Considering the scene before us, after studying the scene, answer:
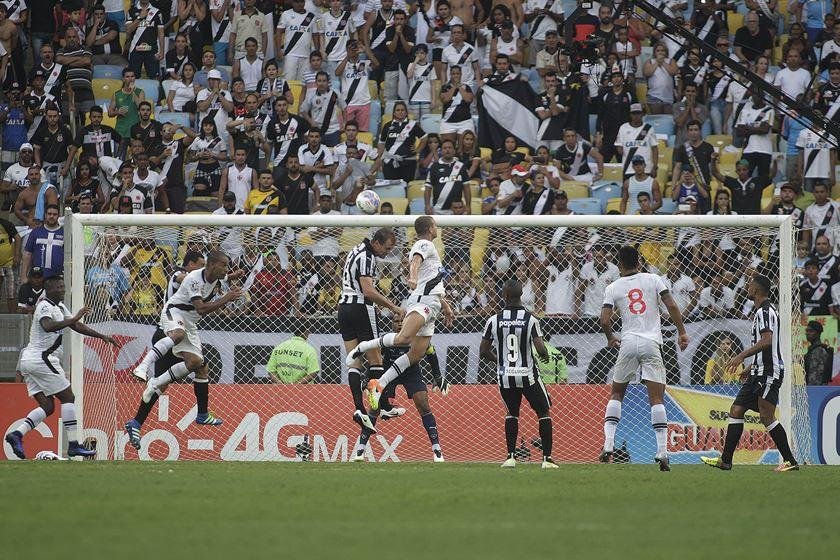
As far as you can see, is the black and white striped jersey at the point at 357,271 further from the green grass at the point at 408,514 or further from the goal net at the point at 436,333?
the green grass at the point at 408,514

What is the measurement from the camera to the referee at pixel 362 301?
14523mm

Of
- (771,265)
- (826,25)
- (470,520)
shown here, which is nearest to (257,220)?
(771,265)

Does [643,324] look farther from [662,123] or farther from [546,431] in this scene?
[662,123]

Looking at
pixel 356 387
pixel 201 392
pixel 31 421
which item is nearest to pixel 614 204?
pixel 356 387

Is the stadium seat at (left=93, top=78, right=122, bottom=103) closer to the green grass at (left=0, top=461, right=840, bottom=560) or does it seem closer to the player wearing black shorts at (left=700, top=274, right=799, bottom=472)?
the green grass at (left=0, top=461, right=840, bottom=560)

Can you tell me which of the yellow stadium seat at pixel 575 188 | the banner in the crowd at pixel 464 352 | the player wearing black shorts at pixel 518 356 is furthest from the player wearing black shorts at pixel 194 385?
the yellow stadium seat at pixel 575 188

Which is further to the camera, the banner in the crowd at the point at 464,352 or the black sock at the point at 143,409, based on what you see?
the banner in the crowd at the point at 464,352

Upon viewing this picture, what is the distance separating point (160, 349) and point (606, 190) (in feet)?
29.8

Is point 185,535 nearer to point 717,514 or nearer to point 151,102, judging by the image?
point 717,514

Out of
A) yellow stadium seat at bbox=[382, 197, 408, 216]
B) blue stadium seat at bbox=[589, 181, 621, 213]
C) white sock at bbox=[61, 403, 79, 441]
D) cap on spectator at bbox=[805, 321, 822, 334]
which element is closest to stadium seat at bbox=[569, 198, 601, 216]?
blue stadium seat at bbox=[589, 181, 621, 213]

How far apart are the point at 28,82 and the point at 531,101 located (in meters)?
9.06

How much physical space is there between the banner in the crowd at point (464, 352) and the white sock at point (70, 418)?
1696mm

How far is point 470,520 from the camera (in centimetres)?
817

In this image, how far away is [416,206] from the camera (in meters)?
21.4
